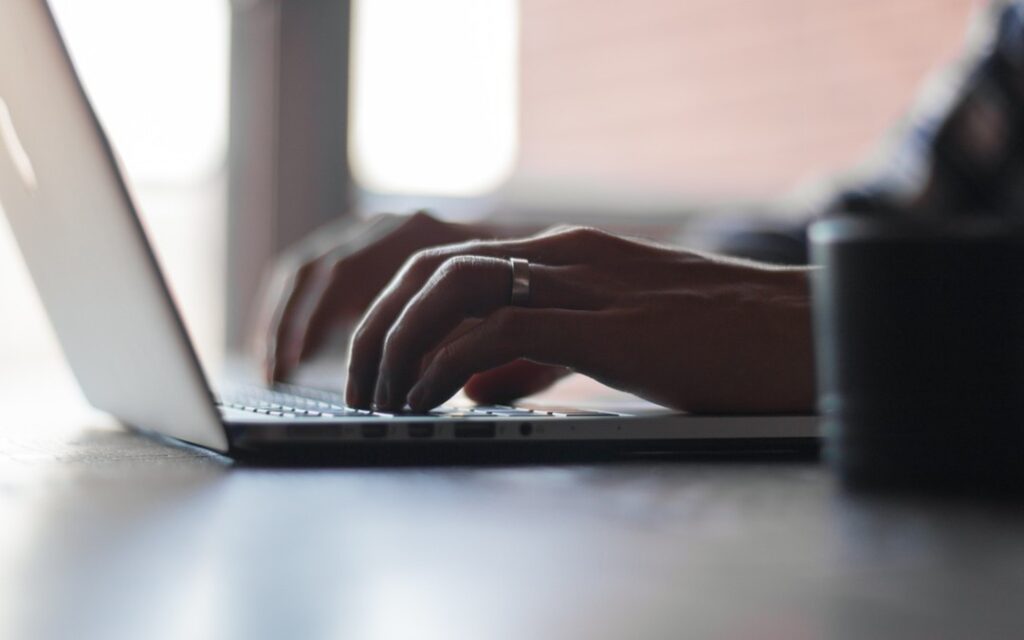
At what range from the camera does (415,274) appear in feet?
2.27

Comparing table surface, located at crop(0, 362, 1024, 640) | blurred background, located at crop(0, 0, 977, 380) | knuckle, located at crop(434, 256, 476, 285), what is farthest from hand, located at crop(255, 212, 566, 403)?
blurred background, located at crop(0, 0, 977, 380)

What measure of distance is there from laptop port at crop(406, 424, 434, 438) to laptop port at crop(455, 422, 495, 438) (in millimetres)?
15

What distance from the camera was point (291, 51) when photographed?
261 centimetres

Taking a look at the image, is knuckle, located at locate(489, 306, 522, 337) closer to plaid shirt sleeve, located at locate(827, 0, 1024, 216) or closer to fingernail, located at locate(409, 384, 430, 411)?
fingernail, located at locate(409, 384, 430, 411)

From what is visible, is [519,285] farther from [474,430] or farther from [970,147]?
[970,147]

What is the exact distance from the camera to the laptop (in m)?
0.48

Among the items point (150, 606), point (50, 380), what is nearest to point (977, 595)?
point (150, 606)

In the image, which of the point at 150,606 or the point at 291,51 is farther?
the point at 291,51

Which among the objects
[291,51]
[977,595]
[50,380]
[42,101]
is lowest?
[50,380]

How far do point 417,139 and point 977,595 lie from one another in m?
2.56

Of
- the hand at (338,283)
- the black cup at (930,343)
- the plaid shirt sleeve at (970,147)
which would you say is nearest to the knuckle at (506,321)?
the black cup at (930,343)

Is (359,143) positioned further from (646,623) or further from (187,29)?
(646,623)

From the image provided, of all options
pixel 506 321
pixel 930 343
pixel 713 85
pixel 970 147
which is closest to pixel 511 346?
pixel 506 321

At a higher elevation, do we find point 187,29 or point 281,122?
point 187,29
